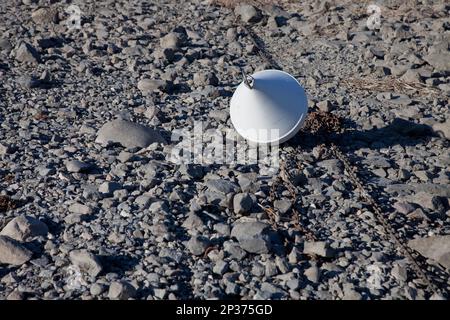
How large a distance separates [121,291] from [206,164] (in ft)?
6.55

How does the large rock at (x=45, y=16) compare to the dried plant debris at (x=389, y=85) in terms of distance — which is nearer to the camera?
the dried plant debris at (x=389, y=85)

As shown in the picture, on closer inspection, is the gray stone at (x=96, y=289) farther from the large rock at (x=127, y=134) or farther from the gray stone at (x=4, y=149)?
the gray stone at (x=4, y=149)

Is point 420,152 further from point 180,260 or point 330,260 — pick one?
point 180,260

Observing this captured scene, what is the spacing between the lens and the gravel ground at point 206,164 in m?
4.96

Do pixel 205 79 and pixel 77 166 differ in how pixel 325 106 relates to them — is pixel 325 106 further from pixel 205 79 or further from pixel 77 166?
pixel 77 166

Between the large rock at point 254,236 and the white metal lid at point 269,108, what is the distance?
1092 millimetres

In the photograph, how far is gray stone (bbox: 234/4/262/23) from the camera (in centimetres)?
1002

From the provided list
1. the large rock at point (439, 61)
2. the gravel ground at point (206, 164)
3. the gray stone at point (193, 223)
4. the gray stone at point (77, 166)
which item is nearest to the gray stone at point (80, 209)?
the gravel ground at point (206, 164)

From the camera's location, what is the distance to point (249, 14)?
395 inches

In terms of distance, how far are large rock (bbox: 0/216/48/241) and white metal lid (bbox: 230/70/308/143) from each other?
6.34 feet

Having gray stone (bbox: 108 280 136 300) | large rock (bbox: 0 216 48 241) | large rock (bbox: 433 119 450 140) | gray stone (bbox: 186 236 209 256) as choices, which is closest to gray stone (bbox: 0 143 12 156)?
large rock (bbox: 0 216 48 241)
